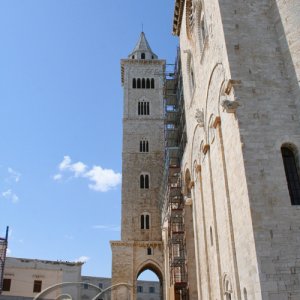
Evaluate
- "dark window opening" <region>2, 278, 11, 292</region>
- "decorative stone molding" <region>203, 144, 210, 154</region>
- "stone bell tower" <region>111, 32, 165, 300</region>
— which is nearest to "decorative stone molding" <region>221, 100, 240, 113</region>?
"decorative stone molding" <region>203, 144, 210, 154</region>

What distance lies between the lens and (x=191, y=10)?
792 inches

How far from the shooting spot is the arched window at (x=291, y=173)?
10949 mm

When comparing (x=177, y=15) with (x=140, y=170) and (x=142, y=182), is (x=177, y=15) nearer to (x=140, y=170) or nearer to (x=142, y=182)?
(x=140, y=170)

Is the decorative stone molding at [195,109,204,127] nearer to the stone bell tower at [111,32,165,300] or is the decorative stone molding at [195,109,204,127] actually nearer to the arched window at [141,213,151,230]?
the stone bell tower at [111,32,165,300]

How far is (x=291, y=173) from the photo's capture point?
1134cm

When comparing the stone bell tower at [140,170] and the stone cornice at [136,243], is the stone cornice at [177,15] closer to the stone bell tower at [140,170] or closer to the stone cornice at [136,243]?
the stone bell tower at [140,170]

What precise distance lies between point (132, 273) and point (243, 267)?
1993 centimetres

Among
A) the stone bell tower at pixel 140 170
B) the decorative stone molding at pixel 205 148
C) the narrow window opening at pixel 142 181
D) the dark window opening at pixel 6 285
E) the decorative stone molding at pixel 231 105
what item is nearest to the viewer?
the decorative stone molding at pixel 231 105

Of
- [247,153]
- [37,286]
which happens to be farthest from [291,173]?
[37,286]

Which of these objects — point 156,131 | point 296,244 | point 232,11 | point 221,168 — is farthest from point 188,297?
point 156,131

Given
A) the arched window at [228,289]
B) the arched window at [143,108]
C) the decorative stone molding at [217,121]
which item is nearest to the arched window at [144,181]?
the arched window at [143,108]

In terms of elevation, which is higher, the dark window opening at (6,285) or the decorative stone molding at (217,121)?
the decorative stone molding at (217,121)

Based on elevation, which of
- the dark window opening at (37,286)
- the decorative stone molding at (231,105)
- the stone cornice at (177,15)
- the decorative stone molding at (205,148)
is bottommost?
the dark window opening at (37,286)

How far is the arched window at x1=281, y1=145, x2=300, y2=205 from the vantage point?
10.9 metres
